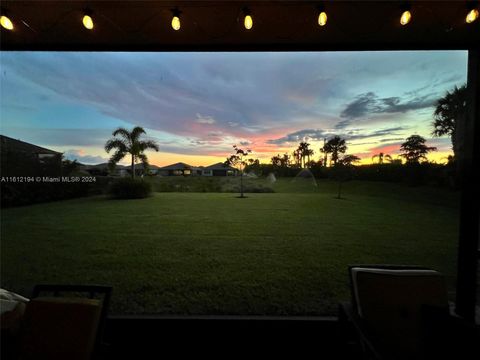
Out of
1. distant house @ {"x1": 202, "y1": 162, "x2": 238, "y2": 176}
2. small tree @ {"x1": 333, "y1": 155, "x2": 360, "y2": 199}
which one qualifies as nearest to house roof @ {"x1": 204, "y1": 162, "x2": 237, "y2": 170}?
distant house @ {"x1": 202, "y1": 162, "x2": 238, "y2": 176}

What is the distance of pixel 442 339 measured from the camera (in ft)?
3.40

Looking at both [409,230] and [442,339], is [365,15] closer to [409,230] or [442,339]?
[442,339]

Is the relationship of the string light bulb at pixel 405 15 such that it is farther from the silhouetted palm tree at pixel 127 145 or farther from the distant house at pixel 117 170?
the distant house at pixel 117 170

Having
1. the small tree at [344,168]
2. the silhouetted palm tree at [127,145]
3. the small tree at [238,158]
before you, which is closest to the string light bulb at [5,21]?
the silhouetted palm tree at [127,145]

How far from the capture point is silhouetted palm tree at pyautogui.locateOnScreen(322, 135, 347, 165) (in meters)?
3.20

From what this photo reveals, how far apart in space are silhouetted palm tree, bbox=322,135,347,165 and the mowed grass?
46 cm

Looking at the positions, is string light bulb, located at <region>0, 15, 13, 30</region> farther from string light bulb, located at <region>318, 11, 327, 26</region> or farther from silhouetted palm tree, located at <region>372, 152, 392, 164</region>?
silhouetted palm tree, located at <region>372, 152, 392, 164</region>

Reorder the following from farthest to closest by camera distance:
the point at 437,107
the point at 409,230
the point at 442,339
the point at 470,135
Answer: the point at 409,230, the point at 437,107, the point at 470,135, the point at 442,339

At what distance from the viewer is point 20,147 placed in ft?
10.9

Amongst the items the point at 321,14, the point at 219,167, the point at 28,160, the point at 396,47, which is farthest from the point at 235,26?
the point at 28,160

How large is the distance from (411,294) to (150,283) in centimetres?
219

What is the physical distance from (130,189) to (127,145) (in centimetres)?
93

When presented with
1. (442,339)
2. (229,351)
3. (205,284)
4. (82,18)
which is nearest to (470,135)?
(442,339)

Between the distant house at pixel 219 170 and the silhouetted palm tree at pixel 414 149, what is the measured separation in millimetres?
2482
